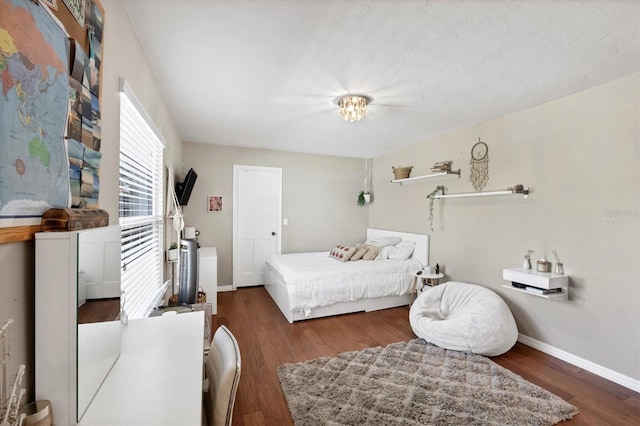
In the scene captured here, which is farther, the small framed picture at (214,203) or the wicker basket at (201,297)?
the small framed picture at (214,203)

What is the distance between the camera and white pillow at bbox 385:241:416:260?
429 centimetres

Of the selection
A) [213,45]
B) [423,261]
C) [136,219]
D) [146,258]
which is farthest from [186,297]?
[423,261]

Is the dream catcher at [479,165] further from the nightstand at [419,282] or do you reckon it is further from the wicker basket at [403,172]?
the nightstand at [419,282]

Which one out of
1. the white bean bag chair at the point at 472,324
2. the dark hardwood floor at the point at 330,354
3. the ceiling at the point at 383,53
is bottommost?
the dark hardwood floor at the point at 330,354

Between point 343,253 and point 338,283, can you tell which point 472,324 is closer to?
point 338,283

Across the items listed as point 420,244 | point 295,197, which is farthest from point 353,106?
point 295,197

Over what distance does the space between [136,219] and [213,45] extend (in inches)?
54.3

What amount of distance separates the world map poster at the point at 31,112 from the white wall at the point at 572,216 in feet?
12.0

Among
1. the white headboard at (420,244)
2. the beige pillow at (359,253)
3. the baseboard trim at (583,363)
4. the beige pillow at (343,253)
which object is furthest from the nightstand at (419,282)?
the baseboard trim at (583,363)

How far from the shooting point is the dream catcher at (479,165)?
11.0 feet

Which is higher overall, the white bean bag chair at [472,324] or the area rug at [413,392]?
the white bean bag chair at [472,324]

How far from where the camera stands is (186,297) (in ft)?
9.72

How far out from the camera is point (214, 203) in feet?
15.3

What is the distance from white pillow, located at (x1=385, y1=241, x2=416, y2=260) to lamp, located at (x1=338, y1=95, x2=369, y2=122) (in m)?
2.45
